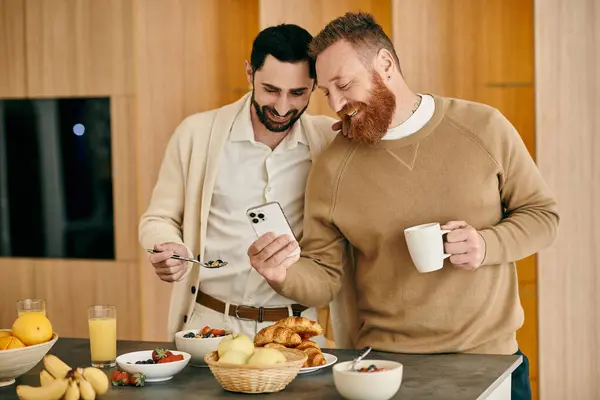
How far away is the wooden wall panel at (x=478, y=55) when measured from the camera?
393 centimetres

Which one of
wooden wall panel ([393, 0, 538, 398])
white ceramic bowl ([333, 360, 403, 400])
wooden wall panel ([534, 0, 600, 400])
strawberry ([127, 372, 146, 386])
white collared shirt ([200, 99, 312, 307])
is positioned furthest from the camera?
wooden wall panel ([393, 0, 538, 398])

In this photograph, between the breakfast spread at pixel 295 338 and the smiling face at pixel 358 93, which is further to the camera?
the smiling face at pixel 358 93

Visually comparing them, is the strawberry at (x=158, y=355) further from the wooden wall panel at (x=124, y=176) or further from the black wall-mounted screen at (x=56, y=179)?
the black wall-mounted screen at (x=56, y=179)

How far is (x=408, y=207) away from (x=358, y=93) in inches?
14.1

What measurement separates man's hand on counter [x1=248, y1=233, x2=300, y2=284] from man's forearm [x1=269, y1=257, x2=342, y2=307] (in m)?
0.15

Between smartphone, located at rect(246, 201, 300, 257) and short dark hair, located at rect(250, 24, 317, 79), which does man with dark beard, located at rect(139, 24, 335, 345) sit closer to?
short dark hair, located at rect(250, 24, 317, 79)

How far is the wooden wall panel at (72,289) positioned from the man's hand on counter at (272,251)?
7.94 feet

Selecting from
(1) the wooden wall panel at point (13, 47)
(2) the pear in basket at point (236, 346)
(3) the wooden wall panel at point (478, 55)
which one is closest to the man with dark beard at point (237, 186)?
(2) the pear in basket at point (236, 346)

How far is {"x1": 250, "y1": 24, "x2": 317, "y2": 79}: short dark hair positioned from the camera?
2729 millimetres

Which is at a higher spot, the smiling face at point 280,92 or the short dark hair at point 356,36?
the short dark hair at point 356,36

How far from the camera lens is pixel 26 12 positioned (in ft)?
15.4

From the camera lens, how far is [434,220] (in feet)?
8.15

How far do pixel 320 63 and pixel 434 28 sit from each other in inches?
60.2

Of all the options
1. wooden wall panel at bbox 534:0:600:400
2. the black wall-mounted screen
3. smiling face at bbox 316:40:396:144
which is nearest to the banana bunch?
smiling face at bbox 316:40:396:144
